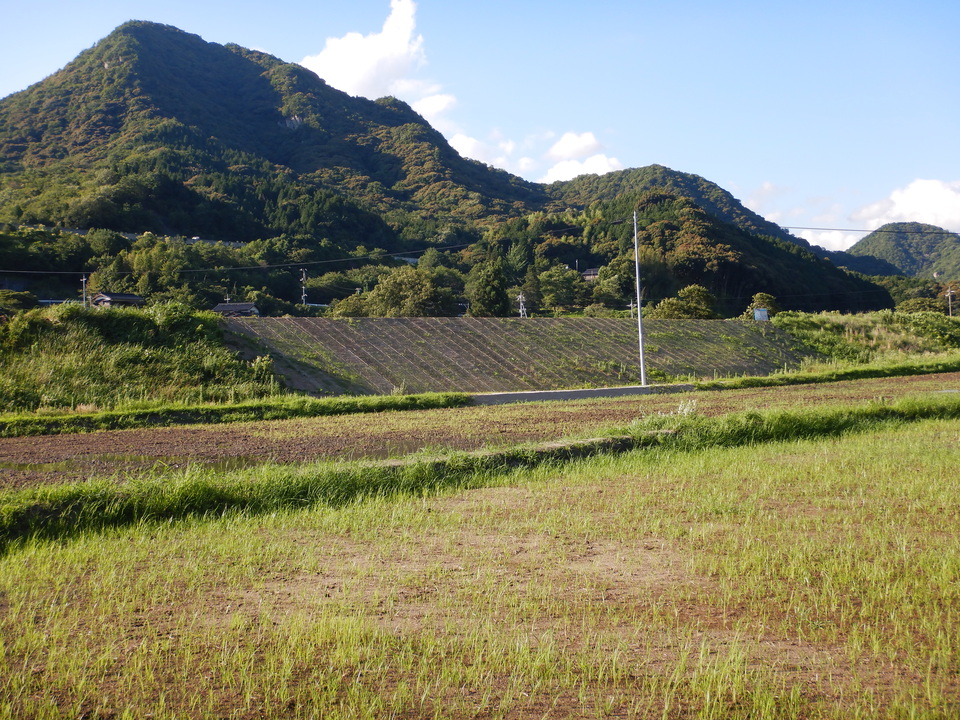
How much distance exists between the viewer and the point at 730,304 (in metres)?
67.4

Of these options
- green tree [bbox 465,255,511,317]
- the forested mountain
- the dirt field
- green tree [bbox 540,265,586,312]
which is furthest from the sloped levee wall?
green tree [bbox 540,265,586,312]

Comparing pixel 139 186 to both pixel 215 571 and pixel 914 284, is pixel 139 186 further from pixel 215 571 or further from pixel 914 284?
pixel 914 284

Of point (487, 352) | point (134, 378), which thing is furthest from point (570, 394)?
point (134, 378)

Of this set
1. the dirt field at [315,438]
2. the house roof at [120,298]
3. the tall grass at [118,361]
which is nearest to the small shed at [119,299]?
the house roof at [120,298]

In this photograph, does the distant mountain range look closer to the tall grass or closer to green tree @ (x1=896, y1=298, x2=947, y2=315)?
green tree @ (x1=896, y1=298, x2=947, y2=315)

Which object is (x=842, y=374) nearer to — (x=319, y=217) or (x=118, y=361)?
(x=118, y=361)

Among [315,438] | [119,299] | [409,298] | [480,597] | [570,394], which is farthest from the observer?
[119,299]

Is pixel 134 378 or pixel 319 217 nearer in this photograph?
pixel 134 378

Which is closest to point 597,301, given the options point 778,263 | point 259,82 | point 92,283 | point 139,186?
point 778,263

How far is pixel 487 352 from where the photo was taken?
24156mm

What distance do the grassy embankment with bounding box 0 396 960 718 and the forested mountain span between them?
26.6 metres

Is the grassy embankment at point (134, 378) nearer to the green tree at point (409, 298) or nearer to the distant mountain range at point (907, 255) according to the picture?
the green tree at point (409, 298)

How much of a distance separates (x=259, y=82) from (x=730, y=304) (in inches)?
5430

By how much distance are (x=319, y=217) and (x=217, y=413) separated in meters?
68.0
